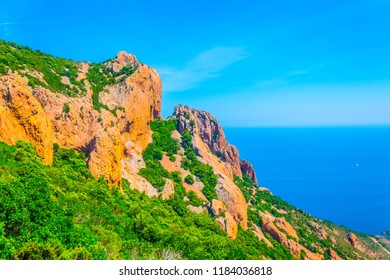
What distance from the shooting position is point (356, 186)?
174125mm

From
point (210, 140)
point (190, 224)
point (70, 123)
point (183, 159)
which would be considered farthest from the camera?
point (210, 140)

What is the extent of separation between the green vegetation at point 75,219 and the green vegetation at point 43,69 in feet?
30.8

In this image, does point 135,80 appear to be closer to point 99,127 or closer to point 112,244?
point 99,127

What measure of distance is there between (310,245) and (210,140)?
108 ft

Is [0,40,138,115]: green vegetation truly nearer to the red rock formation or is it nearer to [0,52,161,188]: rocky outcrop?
[0,52,161,188]: rocky outcrop

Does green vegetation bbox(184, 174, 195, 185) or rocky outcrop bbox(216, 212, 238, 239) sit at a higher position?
green vegetation bbox(184, 174, 195, 185)

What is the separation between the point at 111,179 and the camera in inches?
1219

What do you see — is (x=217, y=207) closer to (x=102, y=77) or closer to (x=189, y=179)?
(x=189, y=179)

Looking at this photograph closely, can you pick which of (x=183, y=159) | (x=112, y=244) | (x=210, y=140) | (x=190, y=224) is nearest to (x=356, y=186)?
(x=210, y=140)

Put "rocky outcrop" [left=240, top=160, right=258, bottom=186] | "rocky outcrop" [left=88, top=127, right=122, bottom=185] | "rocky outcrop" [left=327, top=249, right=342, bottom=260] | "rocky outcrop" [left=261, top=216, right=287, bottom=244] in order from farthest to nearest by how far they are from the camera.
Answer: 1. "rocky outcrop" [left=240, top=160, right=258, bottom=186]
2. "rocky outcrop" [left=327, top=249, right=342, bottom=260]
3. "rocky outcrop" [left=261, top=216, right=287, bottom=244]
4. "rocky outcrop" [left=88, top=127, right=122, bottom=185]

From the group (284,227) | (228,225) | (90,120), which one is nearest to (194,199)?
(228,225)

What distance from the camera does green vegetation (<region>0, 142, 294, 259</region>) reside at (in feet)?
40.4

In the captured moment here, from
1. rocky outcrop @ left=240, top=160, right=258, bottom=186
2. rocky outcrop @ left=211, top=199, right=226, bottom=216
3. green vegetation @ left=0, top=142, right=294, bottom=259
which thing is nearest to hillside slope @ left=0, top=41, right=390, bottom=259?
green vegetation @ left=0, top=142, right=294, bottom=259

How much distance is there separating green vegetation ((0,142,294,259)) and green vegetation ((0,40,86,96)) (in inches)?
370
